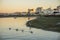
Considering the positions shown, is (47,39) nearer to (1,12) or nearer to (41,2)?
(41,2)

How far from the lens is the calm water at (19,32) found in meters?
1.91

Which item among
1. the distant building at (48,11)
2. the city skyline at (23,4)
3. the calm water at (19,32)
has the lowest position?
the calm water at (19,32)


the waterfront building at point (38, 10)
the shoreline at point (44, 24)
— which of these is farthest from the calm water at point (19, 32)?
the waterfront building at point (38, 10)

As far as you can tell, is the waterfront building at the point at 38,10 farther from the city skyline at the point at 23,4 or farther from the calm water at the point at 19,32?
the calm water at the point at 19,32

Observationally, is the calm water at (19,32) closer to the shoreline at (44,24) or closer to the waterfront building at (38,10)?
the shoreline at (44,24)

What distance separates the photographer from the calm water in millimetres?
1915

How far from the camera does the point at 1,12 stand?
76.3 inches

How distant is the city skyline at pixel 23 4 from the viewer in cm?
194

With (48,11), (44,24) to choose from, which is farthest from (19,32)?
(48,11)

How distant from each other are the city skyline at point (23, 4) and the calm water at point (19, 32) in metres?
0.13

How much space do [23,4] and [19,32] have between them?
0.33 m

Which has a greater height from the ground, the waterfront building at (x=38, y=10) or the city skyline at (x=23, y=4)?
the city skyline at (x=23, y=4)

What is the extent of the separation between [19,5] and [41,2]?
10.3 inches

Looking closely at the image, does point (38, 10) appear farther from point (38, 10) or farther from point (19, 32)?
point (19, 32)
